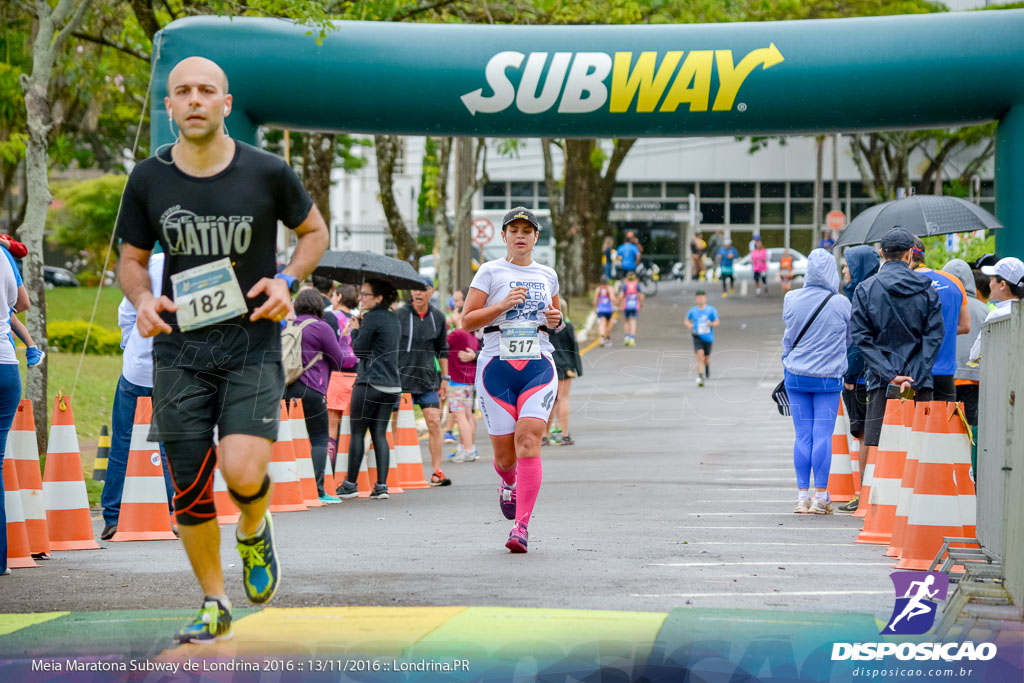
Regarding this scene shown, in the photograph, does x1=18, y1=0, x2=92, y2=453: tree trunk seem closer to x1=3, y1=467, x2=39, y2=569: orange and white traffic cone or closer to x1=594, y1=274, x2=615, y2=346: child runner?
x1=3, y1=467, x2=39, y2=569: orange and white traffic cone

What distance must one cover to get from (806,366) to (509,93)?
3510 mm

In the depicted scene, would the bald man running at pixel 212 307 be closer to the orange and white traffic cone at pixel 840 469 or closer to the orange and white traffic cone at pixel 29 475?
the orange and white traffic cone at pixel 29 475

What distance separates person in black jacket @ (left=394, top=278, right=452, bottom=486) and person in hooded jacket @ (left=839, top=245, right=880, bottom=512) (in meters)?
3.91

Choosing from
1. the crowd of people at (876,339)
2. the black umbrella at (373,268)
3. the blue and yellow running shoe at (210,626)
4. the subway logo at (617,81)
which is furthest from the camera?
the black umbrella at (373,268)

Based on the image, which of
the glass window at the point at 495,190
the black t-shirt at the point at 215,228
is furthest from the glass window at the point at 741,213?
the black t-shirt at the point at 215,228

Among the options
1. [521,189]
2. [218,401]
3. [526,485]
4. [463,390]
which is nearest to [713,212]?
[521,189]

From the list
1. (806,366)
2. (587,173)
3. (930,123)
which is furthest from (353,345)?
(587,173)

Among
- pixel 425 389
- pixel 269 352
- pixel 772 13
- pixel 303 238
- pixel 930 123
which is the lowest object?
pixel 425 389

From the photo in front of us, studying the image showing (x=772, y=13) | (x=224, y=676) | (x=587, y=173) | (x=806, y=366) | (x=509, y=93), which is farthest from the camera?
(x=587, y=173)

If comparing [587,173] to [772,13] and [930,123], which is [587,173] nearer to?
[772,13]

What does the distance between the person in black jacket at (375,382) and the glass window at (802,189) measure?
53.3 meters

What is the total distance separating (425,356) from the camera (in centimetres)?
1320

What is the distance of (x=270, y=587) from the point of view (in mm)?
5188

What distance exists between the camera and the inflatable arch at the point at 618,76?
37.6 ft
